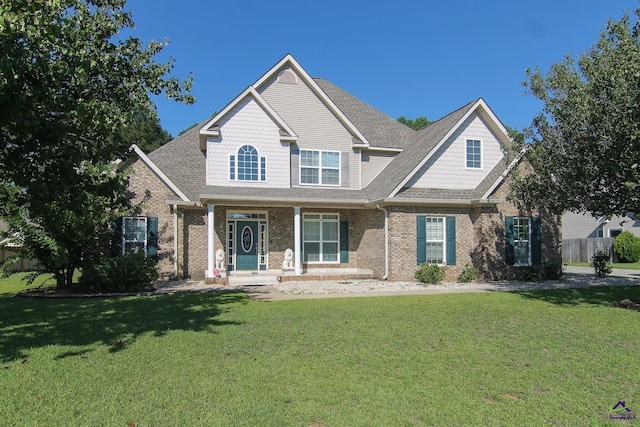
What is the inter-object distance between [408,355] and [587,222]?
36.1 meters

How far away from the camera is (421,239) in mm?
17656

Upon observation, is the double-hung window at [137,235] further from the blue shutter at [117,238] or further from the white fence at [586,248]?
the white fence at [586,248]

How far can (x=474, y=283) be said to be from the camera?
17.3 metres

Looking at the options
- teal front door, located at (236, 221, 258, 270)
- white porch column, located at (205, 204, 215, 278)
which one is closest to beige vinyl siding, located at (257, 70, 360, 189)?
teal front door, located at (236, 221, 258, 270)

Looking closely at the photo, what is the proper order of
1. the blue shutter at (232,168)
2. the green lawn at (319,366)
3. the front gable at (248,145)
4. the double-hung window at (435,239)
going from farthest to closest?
the blue shutter at (232,168) < the front gable at (248,145) < the double-hung window at (435,239) < the green lawn at (319,366)

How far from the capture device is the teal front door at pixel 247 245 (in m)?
19.0

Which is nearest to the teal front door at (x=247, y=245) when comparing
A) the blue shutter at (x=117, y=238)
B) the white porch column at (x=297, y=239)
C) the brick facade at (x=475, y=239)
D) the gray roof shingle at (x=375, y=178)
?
the gray roof shingle at (x=375, y=178)

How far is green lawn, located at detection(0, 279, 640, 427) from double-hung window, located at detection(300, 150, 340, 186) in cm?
992

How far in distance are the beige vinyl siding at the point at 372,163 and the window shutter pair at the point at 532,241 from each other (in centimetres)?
627

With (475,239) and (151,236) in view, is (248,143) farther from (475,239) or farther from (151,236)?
(475,239)

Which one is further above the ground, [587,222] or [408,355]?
[587,222]

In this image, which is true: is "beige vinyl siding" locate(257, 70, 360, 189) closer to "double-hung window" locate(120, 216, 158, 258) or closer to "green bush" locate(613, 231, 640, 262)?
"double-hung window" locate(120, 216, 158, 258)

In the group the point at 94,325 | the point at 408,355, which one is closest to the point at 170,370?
the point at 408,355

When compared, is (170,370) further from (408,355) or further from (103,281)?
(103,281)
